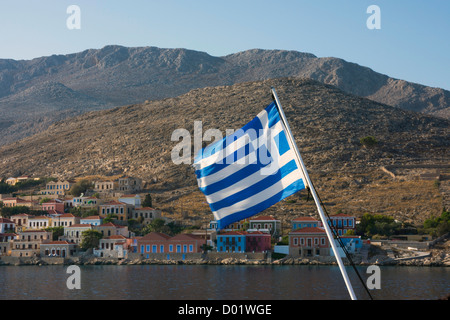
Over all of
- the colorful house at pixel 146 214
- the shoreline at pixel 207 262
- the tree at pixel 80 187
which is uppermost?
the tree at pixel 80 187

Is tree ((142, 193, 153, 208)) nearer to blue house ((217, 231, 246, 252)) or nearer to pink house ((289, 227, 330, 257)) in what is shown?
blue house ((217, 231, 246, 252))

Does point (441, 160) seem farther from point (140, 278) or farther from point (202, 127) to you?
point (140, 278)

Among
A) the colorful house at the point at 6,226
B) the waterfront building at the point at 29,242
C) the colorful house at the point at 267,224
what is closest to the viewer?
the waterfront building at the point at 29,242

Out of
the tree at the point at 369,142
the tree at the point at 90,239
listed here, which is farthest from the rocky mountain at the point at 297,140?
the tree at the point at 90,239

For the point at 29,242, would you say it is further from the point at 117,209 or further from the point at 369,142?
the point at 369,142

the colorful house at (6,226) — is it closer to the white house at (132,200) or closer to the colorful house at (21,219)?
the colorful house at (21,219)

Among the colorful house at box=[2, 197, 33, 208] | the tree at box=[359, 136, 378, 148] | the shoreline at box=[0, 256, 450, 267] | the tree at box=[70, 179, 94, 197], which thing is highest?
the tree at box=[359, 136, 378, 148]

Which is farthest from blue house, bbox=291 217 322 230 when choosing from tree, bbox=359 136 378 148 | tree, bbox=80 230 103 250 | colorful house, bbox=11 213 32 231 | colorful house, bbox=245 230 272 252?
tree, bbox=359 136 378 148
